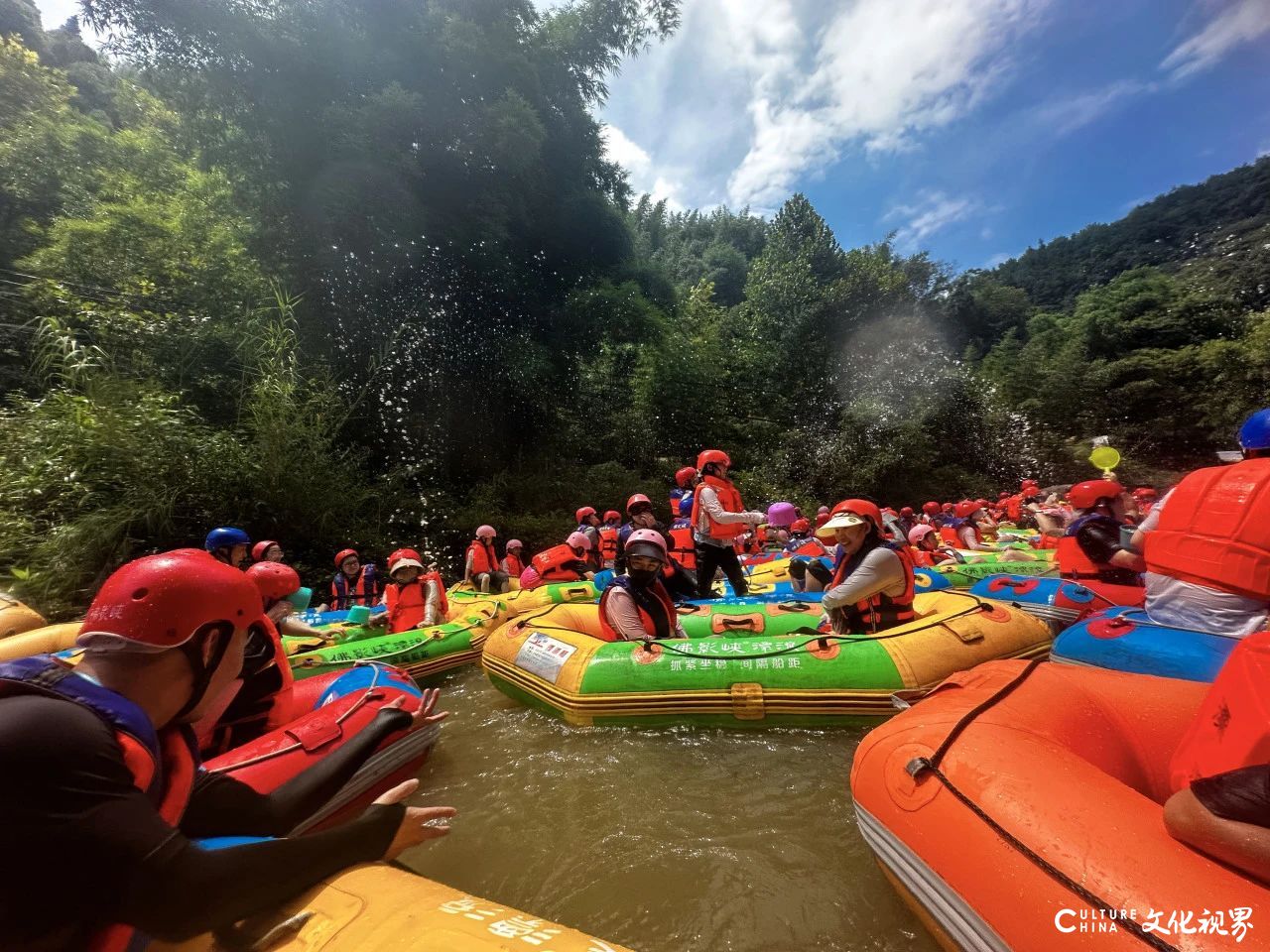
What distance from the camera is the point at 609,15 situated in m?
12.6

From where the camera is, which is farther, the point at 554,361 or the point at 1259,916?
the point at 554,361

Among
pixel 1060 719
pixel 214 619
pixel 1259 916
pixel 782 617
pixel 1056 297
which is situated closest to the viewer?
pixel 1259 916

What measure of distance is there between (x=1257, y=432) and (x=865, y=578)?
2.08 metres

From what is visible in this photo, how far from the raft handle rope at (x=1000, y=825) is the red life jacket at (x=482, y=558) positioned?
7.64 meters

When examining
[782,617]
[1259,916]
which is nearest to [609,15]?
[782,617]

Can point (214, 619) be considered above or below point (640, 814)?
above

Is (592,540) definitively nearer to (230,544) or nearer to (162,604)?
(230,544)

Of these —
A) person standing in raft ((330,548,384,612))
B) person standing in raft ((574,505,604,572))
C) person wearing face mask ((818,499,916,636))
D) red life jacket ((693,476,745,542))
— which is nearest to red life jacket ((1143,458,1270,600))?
person wearing face mask ((818,499,916,636))

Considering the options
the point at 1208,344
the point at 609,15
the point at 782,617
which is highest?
the point at 609,15

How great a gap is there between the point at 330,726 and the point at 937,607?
4.22 m

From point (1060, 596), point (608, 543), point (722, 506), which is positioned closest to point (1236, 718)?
point (1060, 596)

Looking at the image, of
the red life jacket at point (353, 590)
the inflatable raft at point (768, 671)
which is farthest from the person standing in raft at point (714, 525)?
the red life jacket at point (353, 590)

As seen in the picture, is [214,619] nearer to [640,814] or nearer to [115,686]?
[115,686]

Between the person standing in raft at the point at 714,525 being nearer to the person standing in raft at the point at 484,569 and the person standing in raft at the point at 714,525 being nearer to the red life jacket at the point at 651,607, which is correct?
the red life jacket at the point at 651,607
